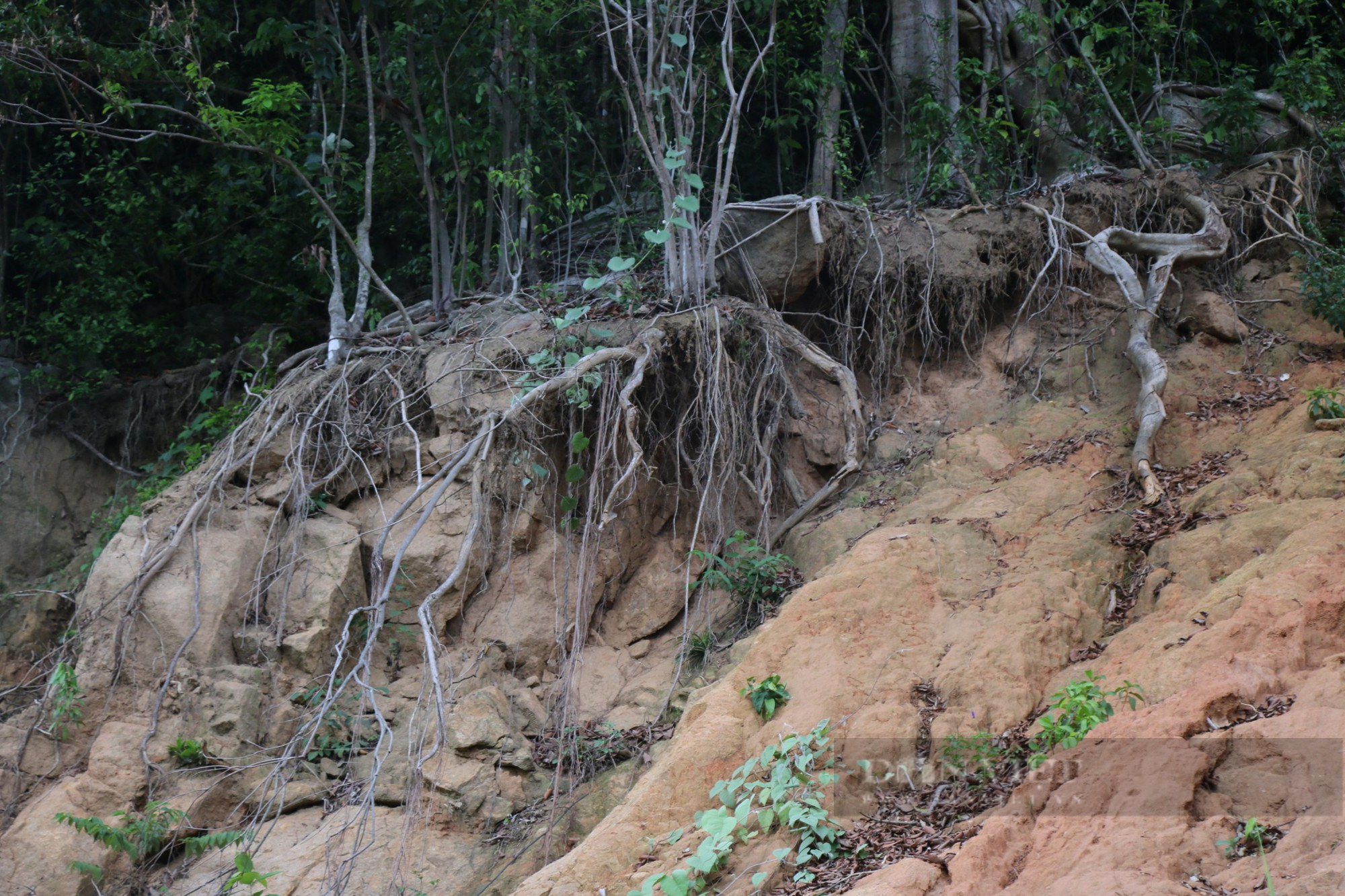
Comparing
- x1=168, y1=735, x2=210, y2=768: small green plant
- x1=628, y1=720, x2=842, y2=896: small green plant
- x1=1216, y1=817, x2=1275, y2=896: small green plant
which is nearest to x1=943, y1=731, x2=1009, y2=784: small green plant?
x1=628, y1=720, x2=842, y2=896: small green plant

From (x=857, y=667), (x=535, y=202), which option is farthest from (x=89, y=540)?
(x=857, y=667)

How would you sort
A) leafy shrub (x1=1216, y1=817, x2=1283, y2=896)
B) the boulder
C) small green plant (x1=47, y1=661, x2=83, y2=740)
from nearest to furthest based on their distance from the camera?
leafy shrub (x1=1216, y1=817, x2=1283, y2=896), small green plant (x1=47, y1=661, x2=83, y2=740), the boulder

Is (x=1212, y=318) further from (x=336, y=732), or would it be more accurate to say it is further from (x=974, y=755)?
(x=336, y=732)

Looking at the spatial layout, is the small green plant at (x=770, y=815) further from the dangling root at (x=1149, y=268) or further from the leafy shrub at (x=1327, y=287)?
the leafy shrub at (x=1327, y=287)

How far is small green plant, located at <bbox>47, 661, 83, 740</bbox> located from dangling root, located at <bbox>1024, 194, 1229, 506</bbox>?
19.8ft

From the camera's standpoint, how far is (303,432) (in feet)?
23.7

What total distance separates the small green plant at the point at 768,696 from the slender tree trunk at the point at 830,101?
447 centimetres

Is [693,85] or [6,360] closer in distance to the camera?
[693,85]

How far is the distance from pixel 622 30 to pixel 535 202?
1564 millimetres

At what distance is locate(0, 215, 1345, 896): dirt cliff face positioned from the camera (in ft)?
13.7

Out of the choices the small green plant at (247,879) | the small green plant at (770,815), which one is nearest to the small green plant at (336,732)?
the small green plant at (247,879)

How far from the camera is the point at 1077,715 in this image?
456 cm

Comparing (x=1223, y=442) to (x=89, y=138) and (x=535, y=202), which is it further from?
(x=89, y=138)

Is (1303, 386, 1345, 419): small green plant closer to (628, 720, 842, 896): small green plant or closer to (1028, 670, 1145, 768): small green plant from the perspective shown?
(1028, 670, 1145, 768): small green plant
